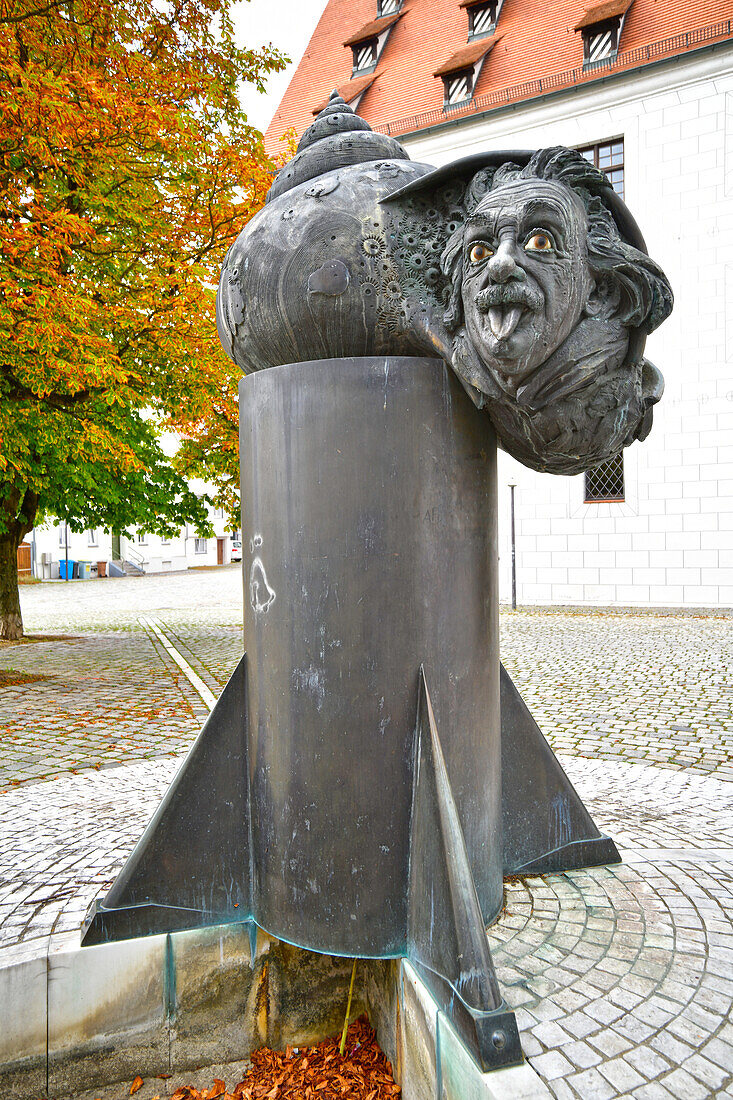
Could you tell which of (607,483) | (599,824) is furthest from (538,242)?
(607,483)

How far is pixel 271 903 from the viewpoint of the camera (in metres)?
2.52

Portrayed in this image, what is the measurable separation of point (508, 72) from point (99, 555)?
33.4 m

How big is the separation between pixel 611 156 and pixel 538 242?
1917 centimetres

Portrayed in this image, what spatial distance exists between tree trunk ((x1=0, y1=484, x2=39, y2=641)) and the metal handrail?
49.2 ft

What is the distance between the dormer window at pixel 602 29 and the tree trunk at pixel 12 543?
16.6m

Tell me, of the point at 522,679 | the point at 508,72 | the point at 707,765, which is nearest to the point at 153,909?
the point at 707,765

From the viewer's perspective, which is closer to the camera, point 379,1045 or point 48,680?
point 379,1045

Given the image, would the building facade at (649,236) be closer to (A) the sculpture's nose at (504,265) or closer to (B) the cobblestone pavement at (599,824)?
(B) the cobblestone pavement at (599,824)

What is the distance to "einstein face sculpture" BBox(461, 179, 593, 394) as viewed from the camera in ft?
6.59

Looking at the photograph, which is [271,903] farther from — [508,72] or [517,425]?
[508,72]

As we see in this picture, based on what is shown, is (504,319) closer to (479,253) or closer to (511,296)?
(511,296)

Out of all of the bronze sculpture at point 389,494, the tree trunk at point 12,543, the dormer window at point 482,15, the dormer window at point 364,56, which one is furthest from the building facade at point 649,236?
the bronze sculpture at point 389,494

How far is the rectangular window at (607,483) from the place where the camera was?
59.6 ft

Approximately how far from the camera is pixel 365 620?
232 cm
